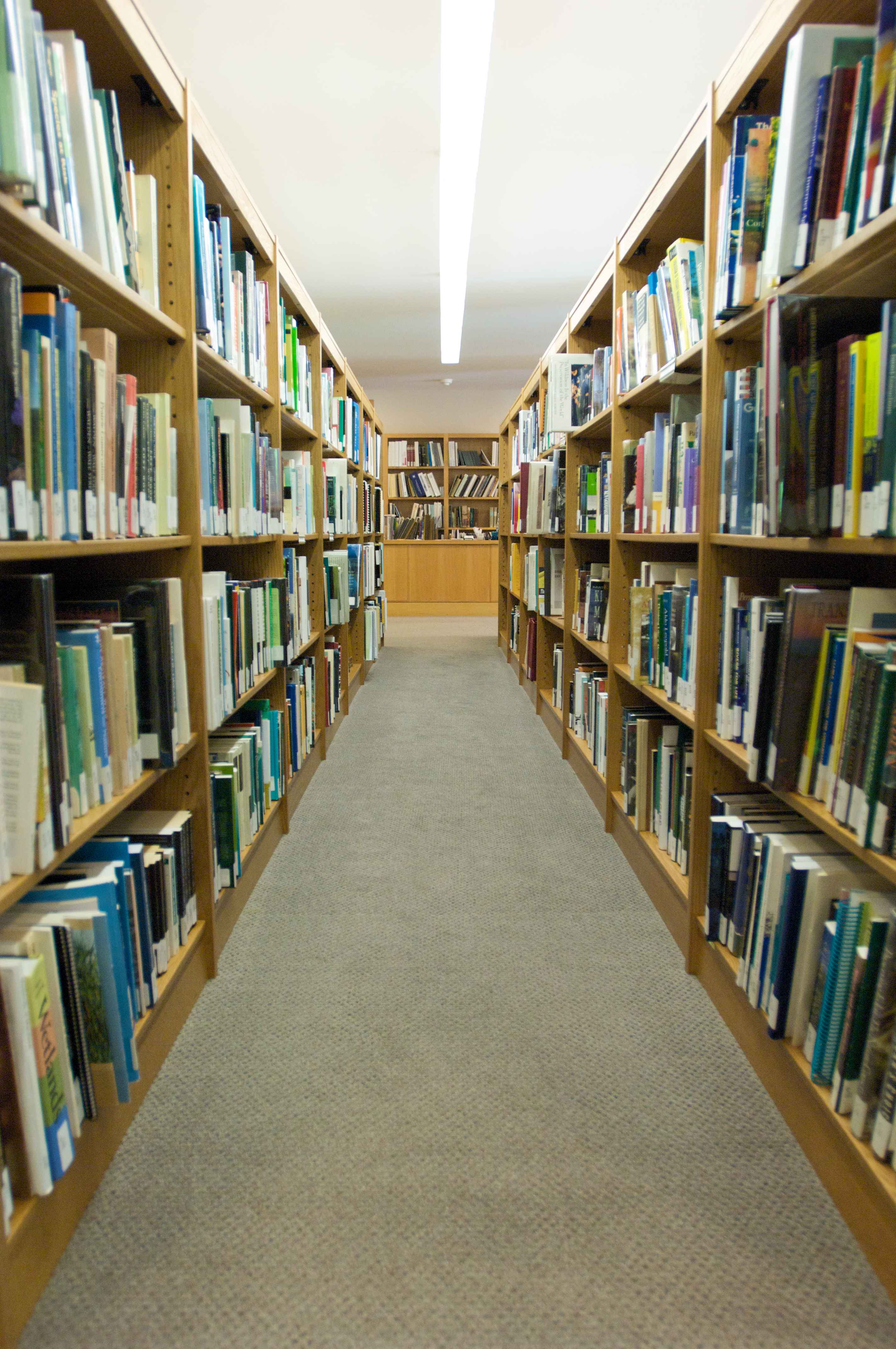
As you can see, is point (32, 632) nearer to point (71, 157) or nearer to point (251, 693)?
point (71, 157)

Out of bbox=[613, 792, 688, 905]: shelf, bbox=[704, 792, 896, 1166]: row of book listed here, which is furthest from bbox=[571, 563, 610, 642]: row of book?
bbox=[704, 792, 896, 1166]: row of book

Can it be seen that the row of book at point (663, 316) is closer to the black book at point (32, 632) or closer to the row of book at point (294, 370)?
the row of book at point (294, 370)

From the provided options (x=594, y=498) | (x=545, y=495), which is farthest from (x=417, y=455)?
(x=594, y=498)

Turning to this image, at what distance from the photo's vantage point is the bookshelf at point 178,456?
1.01m

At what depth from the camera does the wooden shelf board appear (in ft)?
6.15

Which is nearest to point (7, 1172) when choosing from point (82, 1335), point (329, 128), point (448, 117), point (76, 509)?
point (82, 1335)

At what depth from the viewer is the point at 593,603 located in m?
3.08

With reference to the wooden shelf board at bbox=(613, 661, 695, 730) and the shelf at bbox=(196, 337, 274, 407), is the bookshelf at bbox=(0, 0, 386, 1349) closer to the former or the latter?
the shelf at bbox=(196, 337, 274, 407)

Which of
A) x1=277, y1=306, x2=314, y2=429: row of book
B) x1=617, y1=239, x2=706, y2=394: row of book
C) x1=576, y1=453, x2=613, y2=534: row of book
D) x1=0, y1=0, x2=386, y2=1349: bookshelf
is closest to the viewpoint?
x1=0, y1=0, x2=386, y2=1349: bookshelf

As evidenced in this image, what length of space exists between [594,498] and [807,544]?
6.80 ft

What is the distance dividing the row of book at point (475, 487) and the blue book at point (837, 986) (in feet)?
28.8

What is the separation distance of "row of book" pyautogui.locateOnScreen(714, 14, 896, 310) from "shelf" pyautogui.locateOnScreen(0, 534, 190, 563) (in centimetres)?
111

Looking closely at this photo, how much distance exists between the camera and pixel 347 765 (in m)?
3.51

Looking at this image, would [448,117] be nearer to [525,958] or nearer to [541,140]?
[541,140]
